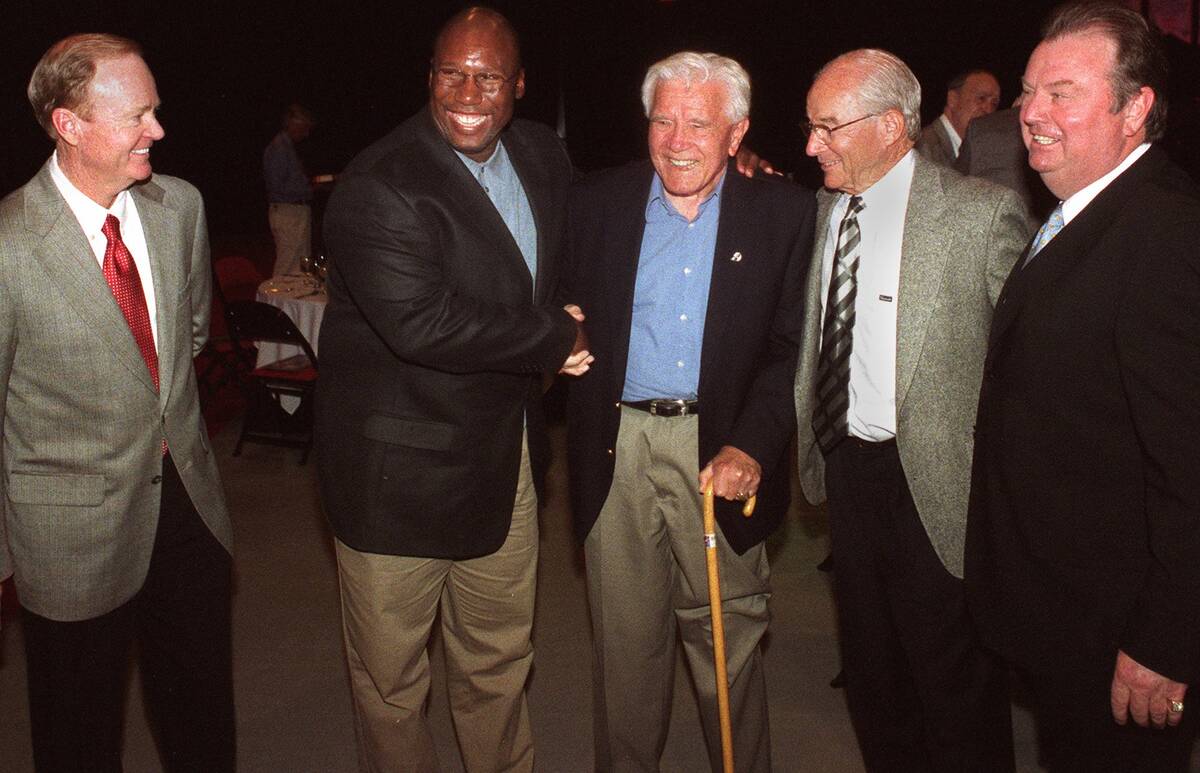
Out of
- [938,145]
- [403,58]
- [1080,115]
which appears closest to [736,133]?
[1080,115]

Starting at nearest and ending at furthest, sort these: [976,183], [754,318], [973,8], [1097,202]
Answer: [1097,202] → [976,183] → [754,318] → [973,8]

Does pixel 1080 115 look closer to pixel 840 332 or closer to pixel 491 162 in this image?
pixel 840 332

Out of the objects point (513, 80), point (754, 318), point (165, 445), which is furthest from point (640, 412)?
point (165, 445)

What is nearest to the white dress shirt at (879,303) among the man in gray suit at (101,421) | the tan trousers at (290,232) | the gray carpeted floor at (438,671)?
the gray carpeted floor at (438,671)

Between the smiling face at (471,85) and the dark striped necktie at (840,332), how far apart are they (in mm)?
843

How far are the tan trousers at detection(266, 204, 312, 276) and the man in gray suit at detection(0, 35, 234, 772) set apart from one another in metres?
8.97

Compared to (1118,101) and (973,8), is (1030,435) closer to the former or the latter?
(1118,101)

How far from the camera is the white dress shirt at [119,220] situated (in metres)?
2.28

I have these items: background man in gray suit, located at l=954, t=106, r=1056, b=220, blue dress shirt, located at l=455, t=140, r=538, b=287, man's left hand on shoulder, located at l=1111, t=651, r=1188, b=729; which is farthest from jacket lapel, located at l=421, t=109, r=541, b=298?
background man in gray suit, located at l=954, t=106, r=1056, b=220

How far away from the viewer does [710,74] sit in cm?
252

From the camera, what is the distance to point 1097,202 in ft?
6.41

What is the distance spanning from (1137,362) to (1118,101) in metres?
0.52

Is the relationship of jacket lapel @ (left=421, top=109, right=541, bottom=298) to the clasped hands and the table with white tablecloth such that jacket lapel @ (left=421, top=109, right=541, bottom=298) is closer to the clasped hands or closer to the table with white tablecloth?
the clasped hands

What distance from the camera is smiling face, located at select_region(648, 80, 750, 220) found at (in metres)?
2.53
